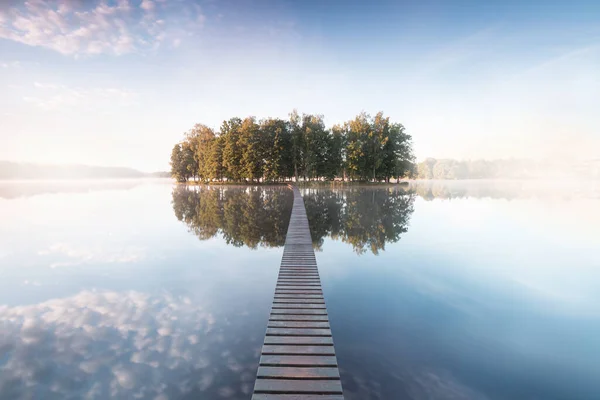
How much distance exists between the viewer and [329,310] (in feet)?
28.2

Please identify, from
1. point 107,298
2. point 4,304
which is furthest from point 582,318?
point 4,304

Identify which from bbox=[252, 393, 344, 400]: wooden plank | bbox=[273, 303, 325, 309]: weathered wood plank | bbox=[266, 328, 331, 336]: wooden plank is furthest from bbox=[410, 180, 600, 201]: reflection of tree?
bbox=[252, 393, 344, 400]: wooden plank

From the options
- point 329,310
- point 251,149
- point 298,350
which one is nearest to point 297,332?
point 298,350

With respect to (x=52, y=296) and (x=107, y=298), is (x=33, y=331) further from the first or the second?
(x=52, y=296)

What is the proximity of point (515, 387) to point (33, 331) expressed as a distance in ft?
39.3

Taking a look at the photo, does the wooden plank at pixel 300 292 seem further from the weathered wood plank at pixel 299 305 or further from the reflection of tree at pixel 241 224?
the reflection of tree at pixel 241 224

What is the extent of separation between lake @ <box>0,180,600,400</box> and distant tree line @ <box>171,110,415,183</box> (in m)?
50.8

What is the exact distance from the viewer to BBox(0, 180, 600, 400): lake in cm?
572

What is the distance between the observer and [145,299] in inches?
377

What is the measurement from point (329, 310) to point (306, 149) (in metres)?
62.6

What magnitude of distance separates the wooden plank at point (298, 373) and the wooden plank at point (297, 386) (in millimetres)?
74

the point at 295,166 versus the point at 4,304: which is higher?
the point at 295,166

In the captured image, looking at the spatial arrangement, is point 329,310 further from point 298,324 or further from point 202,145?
point 202,145

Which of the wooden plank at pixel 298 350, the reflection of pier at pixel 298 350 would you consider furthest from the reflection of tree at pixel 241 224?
the wooden plank at pixel 298 350
